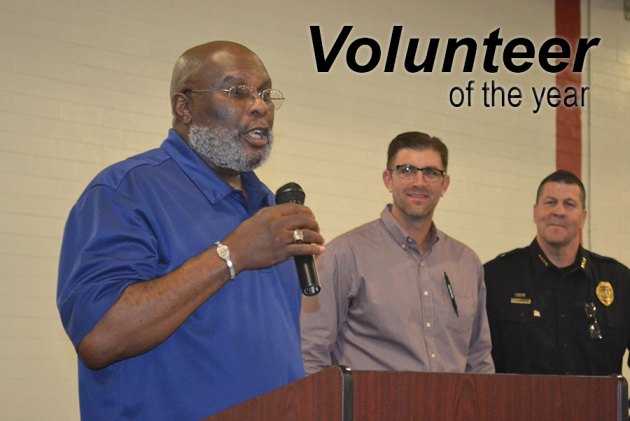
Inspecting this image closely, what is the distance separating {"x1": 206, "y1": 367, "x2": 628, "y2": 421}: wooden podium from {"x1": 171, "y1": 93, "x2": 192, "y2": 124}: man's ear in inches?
37.8

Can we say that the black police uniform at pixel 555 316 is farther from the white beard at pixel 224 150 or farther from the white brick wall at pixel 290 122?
the white beard at pixel 224 150

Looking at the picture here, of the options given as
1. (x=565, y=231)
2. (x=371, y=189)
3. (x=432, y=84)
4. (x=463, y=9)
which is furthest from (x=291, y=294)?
(x=463, y=9)

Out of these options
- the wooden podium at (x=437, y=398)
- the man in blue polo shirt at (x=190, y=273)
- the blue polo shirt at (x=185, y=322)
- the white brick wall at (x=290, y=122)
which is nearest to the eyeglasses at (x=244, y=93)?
the man in blue polo shirt at (x=190, y=273)

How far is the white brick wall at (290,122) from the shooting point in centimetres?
540

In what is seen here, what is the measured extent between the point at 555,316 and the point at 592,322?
195mm

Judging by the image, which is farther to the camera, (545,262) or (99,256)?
(545,262)

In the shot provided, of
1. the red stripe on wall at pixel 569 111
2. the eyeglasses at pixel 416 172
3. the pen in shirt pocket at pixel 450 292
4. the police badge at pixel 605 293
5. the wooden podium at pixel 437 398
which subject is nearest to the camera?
the wooden podium at pixel 437 398

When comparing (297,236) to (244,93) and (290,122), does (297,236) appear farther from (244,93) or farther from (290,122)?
(290,122)

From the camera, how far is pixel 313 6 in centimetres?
677

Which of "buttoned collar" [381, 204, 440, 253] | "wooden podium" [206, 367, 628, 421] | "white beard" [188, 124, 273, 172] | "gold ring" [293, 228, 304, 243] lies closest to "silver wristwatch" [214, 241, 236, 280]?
"gold ring" [293, 228, 304, 243]

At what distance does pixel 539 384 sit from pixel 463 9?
6072 millimetres

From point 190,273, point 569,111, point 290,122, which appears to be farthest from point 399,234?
point 569,111

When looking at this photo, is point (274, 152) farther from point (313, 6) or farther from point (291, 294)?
point (291, 294)

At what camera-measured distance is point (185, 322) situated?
2.25 m
